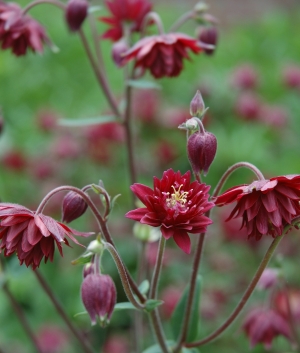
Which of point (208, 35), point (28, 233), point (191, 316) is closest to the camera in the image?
point (28, 233)

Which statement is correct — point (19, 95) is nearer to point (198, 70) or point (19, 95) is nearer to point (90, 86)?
point (90, 86)

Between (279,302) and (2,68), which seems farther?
(2,68)

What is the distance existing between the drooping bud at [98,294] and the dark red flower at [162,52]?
0.59 m

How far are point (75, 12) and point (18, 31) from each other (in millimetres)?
177

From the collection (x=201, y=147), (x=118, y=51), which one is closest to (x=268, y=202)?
(x=201, y=147)

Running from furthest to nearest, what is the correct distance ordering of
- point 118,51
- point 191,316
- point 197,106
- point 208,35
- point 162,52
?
point 208,35 → point 118,51 → point 162,52 → point 191,316 → point 197,106

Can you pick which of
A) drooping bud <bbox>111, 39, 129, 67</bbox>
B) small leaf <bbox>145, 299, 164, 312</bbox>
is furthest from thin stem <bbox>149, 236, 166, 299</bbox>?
drooping bud <bbox>111, 39, 129, 67</bbox>

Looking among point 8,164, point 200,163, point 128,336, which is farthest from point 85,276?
point 8,164

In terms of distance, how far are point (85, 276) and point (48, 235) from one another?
147 mm

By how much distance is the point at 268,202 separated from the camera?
93 centimetres

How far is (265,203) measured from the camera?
3.06 feet

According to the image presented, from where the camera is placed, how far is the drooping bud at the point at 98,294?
961 mm

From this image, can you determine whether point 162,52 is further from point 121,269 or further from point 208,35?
point 121,269

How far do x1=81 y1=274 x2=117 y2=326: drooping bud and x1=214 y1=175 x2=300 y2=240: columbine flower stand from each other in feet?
0.77
